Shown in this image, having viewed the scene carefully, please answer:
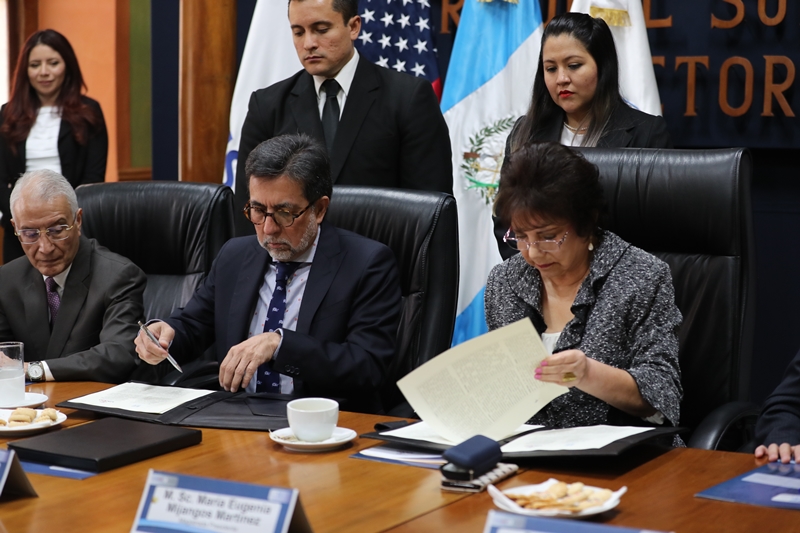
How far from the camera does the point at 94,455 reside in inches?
63.2

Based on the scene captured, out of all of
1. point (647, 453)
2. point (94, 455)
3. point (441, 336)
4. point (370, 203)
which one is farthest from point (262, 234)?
point (647, 453)

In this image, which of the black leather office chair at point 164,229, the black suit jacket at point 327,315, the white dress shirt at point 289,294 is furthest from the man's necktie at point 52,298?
the white dress shirt at point 289,294

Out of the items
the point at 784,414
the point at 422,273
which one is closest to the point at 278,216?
the point at 422,273

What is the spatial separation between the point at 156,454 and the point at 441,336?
0.95 meters

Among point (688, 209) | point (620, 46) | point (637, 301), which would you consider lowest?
point (637, 301)

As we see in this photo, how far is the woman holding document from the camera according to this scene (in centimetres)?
196

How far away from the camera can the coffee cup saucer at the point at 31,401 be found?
2.00 m

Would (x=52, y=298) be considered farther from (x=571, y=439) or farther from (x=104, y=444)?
(x=571, y=439)

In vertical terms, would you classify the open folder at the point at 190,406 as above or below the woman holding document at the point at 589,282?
below

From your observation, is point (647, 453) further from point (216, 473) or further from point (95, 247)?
point (95, 247)

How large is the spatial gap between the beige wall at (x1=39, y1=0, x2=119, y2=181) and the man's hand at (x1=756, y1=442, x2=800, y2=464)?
205 inches

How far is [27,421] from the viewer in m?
1.82

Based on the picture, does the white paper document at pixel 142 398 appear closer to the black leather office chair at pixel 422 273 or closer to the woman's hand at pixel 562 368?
the black leather office chair at pixel 422 273

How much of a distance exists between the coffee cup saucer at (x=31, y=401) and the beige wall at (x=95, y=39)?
4.30 metres
